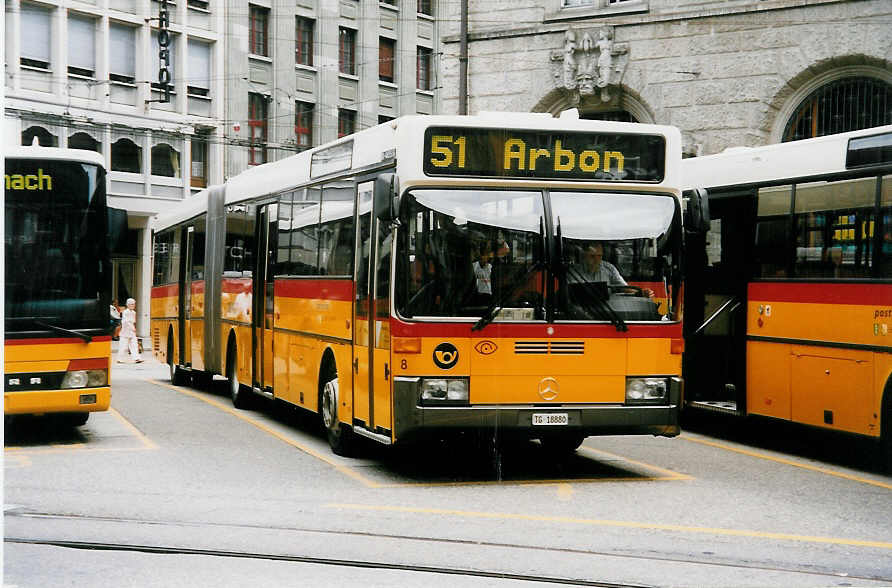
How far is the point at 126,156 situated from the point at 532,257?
37060 mm

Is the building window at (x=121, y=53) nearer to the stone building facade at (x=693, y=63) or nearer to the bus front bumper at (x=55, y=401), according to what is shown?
the stone building facade at (x=693, y=63)

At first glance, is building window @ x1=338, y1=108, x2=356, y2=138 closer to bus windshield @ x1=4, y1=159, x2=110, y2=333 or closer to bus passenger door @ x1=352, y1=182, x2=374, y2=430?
bus windshield @ x1=4, y1=159, x2=110, y2=333

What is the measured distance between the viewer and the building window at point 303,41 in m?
51.7

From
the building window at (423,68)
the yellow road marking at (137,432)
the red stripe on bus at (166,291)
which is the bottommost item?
the yellow road marking at (137,432)

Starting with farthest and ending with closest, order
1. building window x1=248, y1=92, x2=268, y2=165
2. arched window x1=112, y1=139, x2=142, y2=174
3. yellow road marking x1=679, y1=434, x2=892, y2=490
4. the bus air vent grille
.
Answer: building window x1=248, y1=92, x2=268, y2=165, arched window x1=112, y1=139, x2=142, y2=174, yellow road marking x1=679, y1=434, x2=892, y2=490, the bus air vent grille

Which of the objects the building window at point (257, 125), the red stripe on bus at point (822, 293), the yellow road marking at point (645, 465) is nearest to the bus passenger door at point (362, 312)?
the yellow road marking at point (645, 465)

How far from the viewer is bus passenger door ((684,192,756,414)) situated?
13766 millimetres

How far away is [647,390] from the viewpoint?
10938 mm

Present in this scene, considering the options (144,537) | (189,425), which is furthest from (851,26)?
(144,537)

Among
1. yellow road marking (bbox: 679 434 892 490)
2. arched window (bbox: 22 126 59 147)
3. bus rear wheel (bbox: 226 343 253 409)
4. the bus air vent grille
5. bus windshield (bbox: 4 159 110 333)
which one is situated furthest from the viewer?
arched window (bbox: 22 126 59 147)

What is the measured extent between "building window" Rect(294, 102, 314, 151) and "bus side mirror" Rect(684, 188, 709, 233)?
133 ft

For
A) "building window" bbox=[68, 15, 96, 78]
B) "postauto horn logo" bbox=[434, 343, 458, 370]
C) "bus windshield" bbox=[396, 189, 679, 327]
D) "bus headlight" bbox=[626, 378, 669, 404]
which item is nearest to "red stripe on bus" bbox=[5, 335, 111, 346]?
"bus windshield" bbox=[396, 189, 679, 327]

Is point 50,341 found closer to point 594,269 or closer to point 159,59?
point 594,269

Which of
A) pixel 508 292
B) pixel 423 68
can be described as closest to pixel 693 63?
pixel 508 292
